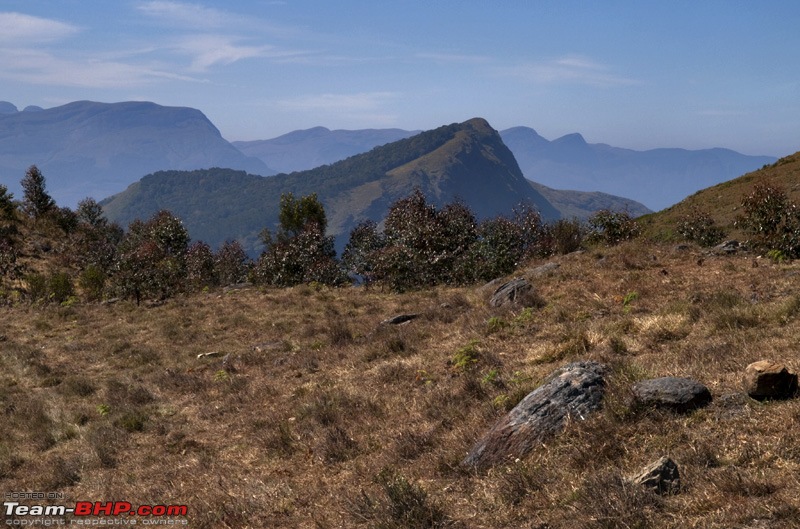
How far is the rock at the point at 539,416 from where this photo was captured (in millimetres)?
7258

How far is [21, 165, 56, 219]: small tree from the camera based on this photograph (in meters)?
49.5

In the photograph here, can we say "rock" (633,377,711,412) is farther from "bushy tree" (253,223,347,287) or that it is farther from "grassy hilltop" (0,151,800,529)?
"bushy tree" (253,223,347,287)

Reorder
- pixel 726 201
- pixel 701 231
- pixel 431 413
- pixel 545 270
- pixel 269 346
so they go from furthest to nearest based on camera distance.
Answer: pixel 726 201 < pixel 701 231 < pixel 545 270 < pixel 269 346 < pixel 431 413

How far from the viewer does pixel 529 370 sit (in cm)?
1046

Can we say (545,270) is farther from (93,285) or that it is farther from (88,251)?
(88,251)

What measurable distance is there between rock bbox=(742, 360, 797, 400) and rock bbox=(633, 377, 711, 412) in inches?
21.3

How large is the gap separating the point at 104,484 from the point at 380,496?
541 cm

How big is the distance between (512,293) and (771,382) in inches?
408

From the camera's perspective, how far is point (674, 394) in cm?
713

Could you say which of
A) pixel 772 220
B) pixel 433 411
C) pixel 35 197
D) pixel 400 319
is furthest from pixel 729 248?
pixel 35 197

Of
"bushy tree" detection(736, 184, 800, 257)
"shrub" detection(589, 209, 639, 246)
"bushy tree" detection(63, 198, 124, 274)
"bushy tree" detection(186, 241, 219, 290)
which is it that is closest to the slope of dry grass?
"shrub" detection(589, 209, 639, 246)

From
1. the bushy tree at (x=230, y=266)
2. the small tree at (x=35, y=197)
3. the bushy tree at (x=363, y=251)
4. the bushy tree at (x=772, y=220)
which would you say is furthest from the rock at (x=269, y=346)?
the small tree at (x=35, y=197)

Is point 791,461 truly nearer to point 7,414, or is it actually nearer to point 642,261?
point 642,261

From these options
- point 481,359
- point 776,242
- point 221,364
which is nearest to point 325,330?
point 221,364
